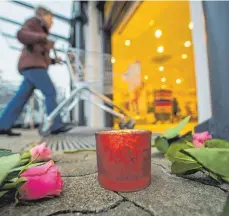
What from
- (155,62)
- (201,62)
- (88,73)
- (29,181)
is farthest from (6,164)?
(155,62)

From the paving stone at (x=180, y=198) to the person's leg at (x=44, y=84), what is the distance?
179 centimetres

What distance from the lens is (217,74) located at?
3.14 feet

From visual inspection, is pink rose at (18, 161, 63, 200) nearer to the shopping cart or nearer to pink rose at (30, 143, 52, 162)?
pink rose at (30, 143, 52, 162)

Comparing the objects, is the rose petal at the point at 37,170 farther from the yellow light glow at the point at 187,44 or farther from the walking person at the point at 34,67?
the yellow light glow at the point at 187,44

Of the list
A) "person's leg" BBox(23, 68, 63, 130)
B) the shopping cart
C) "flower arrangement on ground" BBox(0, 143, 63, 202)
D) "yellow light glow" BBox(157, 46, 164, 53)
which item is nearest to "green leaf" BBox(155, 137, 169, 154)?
"flower arrangement on ground" BBox(0, 143, 63, 202)

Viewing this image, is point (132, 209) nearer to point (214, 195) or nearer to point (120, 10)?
point (214, 195)

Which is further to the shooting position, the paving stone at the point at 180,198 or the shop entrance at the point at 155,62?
the shop entrance at the point at 155,62

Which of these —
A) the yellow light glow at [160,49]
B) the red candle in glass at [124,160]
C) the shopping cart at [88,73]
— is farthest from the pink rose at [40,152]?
the yellow light glow at [160,49]

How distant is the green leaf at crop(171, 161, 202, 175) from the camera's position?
0.48 m

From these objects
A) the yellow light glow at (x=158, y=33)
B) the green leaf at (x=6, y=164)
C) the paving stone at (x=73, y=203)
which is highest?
the yellow light glow at (x=158, y=33)

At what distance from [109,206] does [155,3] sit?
3.57m

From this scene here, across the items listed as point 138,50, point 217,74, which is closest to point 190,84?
point 138,50

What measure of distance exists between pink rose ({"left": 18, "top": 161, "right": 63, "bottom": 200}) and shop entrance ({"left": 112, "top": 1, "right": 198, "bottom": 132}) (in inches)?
83.0

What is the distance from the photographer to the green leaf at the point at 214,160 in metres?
0.43
